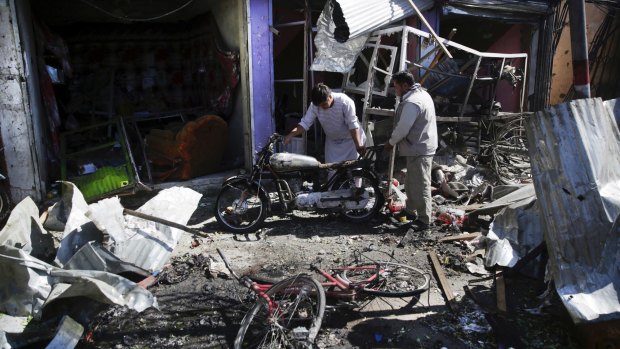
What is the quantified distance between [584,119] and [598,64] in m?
11.2

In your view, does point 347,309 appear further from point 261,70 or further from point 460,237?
point 261,70

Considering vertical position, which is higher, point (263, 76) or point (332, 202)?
point (263, 76)

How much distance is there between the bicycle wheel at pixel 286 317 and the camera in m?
3.56

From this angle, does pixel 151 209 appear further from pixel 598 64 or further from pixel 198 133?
pixel 598 64

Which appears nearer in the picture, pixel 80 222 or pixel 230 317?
pixel 230 317

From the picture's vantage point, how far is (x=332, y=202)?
255 inches

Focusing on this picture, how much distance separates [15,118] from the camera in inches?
263

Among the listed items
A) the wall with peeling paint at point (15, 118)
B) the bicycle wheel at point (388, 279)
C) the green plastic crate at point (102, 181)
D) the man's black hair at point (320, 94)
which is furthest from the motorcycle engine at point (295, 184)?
the wall with peeling paint at point (15, 118)

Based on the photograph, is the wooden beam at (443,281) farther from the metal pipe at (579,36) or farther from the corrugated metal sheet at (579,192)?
the metal pipe at (579,36)

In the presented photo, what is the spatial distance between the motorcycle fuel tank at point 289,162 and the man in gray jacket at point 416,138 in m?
1.04

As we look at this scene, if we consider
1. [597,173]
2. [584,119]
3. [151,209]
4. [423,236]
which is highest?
[584,119]

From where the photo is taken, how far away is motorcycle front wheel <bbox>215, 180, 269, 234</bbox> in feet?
20.5

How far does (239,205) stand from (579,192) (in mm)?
3935

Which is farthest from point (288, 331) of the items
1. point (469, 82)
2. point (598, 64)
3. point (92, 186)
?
point (598, 64)
